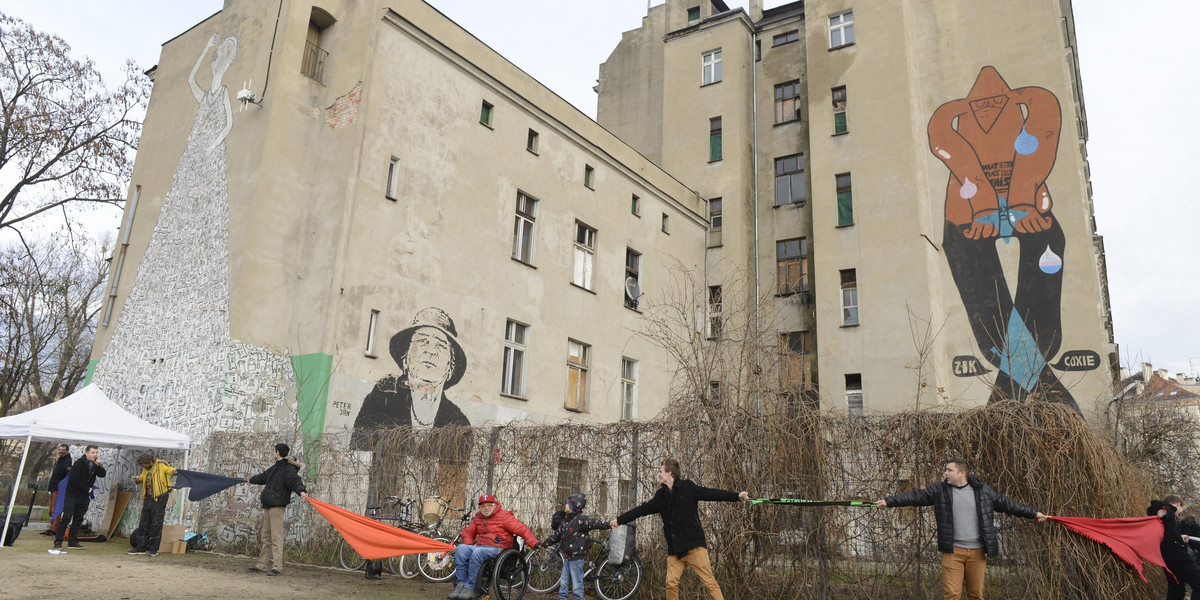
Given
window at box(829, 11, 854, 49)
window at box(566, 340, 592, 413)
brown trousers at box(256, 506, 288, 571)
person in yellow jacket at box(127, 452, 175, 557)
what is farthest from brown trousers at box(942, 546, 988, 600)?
window at box(829, 11, 854, 49)

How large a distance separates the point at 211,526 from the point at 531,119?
12.5 m

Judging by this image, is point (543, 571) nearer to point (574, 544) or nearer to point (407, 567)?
point (574, 544)

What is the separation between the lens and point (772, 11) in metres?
30.0

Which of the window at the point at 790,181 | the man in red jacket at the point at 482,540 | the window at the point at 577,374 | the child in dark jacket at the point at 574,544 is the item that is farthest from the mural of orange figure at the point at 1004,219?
the man in red jacket at the point at 482,540

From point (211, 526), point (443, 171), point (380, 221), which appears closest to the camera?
point (211, 526)

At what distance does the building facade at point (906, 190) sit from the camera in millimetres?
22047

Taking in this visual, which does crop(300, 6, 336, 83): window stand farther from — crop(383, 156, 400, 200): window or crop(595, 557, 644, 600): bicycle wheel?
crop(595, 557, 644, 600): bicycle wheel

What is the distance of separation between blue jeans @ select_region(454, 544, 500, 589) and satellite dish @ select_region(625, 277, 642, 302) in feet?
48.8

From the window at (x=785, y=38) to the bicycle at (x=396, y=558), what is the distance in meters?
22.6

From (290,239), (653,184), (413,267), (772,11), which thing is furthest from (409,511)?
(772,11)

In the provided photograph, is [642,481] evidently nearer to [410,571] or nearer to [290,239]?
[410,571]

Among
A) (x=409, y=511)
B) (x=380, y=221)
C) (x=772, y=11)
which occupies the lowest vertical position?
(x=409, y=511)

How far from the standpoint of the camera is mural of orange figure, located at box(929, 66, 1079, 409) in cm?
2186

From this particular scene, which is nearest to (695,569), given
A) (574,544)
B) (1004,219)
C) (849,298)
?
(574,544)
